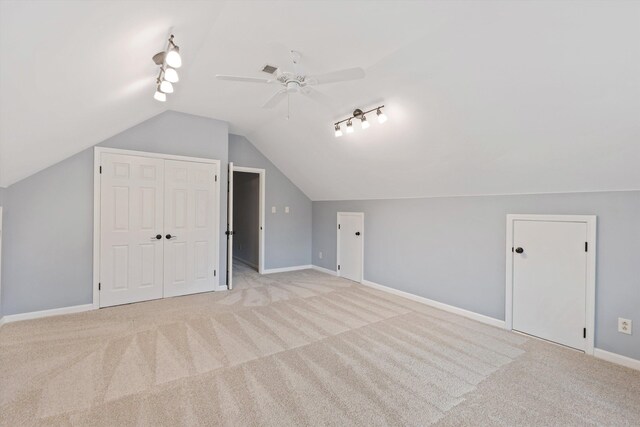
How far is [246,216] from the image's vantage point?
702 centimetres

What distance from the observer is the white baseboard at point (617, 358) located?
7.80 ft

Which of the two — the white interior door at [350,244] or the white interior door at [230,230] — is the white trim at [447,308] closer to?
the white interior door at [350,244]

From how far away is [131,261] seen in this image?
12.9 ft

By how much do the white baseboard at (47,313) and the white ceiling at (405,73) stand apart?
1.58m

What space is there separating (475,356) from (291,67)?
3.27m

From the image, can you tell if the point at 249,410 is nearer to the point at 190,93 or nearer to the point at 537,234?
the point at 537,234

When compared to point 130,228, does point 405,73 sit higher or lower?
higher

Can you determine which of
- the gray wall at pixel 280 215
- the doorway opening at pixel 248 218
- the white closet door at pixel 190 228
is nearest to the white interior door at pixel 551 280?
the gray wall at pixel 280 215

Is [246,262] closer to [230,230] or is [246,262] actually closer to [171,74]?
[230,230]

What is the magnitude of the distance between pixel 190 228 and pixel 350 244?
9.30 ft

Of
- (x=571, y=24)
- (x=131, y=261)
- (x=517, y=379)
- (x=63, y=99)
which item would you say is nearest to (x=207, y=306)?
(x=131, y=261)

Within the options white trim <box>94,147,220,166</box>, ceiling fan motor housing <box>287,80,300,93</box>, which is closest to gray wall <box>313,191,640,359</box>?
ceiling fan motor housing <box>287,80,300,93</box>

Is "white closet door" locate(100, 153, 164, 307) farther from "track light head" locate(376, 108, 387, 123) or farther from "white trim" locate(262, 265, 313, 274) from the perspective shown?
"track light head" locate(376, 108, 387, 123)

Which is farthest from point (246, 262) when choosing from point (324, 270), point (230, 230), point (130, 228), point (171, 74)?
point (171, 74)
